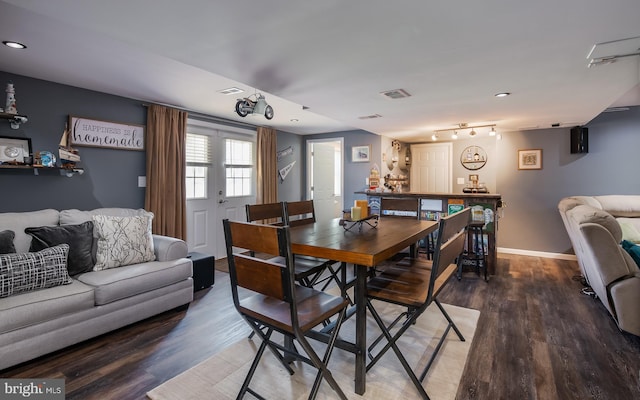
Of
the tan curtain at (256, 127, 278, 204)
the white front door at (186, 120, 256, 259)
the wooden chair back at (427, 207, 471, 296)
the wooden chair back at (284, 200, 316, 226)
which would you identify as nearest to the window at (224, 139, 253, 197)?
the white front door at (186, 120, 256, 259)

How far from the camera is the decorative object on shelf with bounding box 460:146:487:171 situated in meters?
5.80

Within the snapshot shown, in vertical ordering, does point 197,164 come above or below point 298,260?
above

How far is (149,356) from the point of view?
217cm

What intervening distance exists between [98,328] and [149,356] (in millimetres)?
535

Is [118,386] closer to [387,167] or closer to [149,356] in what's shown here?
[149,356]

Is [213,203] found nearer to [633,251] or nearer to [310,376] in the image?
[310,376]

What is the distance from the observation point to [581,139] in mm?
4730

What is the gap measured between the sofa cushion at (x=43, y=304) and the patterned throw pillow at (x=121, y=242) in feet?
1.20

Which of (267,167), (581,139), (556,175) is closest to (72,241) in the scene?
Answer: (267,167)

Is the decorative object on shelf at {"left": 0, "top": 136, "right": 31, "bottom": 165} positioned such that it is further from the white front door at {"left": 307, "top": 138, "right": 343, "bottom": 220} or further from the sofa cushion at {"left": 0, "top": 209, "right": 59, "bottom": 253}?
the white front door at {"left": 307, "top": 138, "right": 343, "bottom": 220}

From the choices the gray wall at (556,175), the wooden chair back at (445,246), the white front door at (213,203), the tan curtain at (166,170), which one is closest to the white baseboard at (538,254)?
the gray wall at (556,175)

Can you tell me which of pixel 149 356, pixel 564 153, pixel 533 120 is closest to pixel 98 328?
pixel 149 356

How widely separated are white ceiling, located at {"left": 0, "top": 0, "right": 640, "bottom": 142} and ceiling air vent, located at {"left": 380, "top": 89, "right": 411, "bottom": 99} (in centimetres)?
8

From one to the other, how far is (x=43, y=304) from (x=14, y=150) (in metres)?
1.64
